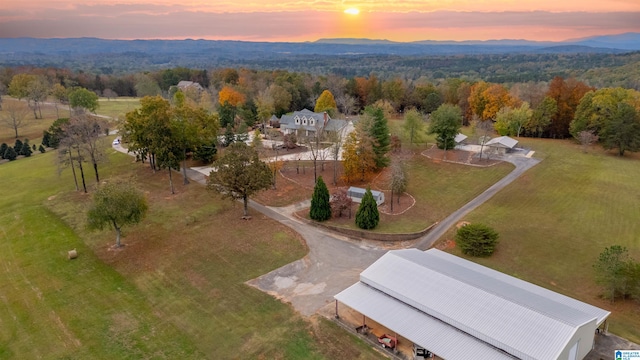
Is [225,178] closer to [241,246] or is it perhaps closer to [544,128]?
[241,246]

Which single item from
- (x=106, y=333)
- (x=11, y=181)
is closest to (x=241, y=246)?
(x=106, y=333)

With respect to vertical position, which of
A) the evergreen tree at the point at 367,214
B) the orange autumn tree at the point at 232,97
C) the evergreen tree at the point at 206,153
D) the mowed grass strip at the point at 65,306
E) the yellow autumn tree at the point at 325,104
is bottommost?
the mowed grass strip at the point at 65,306

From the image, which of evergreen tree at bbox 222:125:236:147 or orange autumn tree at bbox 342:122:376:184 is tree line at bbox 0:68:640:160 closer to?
evergreen tree at bbox 222:125:236:147

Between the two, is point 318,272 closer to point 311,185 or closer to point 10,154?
point 311,185

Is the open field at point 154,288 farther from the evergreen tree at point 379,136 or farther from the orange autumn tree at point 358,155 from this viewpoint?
the evergreen tree at point 379,136

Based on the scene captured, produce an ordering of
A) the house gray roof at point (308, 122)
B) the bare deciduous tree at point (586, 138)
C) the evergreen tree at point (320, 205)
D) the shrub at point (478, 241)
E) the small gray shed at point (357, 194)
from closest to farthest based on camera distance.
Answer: the shrub at point (478, 241)
the evergreen tree at point (320, 205)
the small gray shed at point (357, 194)
the bare deciduous tree at point (586, 138)
the house gray roof at point (308, 122)

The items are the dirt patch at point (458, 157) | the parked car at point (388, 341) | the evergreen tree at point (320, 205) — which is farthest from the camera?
the dirt patch at point (458, 157)

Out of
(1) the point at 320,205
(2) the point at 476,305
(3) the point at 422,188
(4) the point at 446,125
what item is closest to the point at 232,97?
(4) the point at 446,125

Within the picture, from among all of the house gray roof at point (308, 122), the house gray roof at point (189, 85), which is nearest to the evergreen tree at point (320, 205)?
the house gray roof at point (308, 122)
